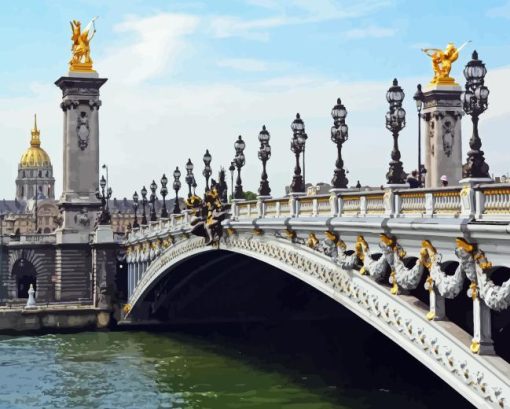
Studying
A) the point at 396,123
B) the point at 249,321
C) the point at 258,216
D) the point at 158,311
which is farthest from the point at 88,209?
the point at 396,123

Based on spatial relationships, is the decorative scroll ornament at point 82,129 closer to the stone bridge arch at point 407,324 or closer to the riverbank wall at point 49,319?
the riverbank wall at point 49,319

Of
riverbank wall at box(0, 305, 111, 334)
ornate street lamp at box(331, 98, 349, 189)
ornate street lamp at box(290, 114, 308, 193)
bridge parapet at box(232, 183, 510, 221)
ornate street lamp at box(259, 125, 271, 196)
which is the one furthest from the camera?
riverbank wall at box(0, 305, 111, 334)

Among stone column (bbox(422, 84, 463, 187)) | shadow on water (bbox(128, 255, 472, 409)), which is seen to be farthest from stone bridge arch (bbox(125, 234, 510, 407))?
stone column (bbox(422, 84, 463, 187))

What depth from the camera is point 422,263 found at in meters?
21.8

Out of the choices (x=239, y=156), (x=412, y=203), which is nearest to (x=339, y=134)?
(x=412, y=203)

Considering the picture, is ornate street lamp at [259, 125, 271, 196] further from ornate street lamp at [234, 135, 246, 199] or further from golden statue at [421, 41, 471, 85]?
golden statue at [421, 41, 471, 85]

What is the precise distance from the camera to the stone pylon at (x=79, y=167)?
268 ft

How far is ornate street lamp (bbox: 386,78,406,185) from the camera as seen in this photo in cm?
2422

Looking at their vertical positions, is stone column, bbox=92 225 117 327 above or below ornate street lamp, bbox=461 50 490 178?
below

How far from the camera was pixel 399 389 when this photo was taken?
119 ft

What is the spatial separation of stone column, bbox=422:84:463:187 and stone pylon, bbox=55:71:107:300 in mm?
25275

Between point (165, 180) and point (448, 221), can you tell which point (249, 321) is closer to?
point (165, 180)

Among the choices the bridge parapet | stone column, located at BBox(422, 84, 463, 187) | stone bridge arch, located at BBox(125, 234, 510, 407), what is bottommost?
stone bridge arch, located at BBox(125, 234, 510, 407)

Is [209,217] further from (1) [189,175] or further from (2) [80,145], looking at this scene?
(2) [80,145]
